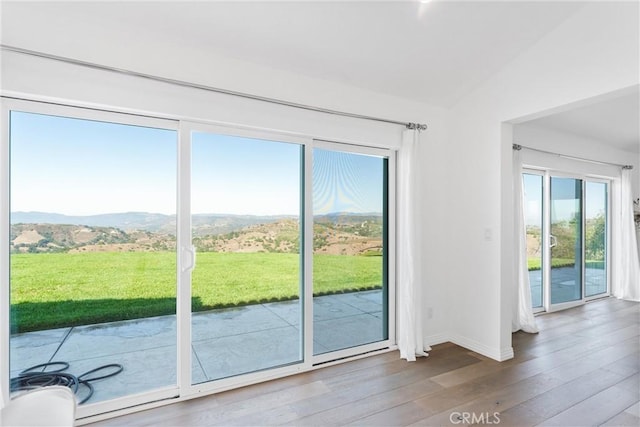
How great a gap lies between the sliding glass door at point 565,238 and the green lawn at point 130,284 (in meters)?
3.41

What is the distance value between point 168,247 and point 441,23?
2655mm

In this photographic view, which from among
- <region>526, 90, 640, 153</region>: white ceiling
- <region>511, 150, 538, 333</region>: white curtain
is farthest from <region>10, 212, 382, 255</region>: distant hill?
<region>526, 90, 640, 153</region>: white ceiling

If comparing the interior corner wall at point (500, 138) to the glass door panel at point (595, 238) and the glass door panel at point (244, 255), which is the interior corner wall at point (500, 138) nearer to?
the glass door panel at point (244, 255)

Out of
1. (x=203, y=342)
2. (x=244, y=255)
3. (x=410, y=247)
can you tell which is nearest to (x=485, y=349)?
(x=410, y=247)

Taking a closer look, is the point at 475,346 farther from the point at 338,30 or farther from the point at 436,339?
the point at 338,30

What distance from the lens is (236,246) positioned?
8.79 ft

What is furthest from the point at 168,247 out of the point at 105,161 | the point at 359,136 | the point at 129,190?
the point at 359,136

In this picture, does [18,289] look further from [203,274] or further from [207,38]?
[207,38]

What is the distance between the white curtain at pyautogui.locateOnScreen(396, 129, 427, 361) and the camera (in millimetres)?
3152

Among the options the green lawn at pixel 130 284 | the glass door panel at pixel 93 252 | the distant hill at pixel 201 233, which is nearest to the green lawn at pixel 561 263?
the distant hill at pixel 201 233

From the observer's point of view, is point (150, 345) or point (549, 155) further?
point (549, 155)

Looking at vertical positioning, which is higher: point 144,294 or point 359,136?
point 359,136

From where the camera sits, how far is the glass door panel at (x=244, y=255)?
2549 millimetres

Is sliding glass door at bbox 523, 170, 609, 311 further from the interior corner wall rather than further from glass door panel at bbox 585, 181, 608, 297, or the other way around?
the interior corner wall
